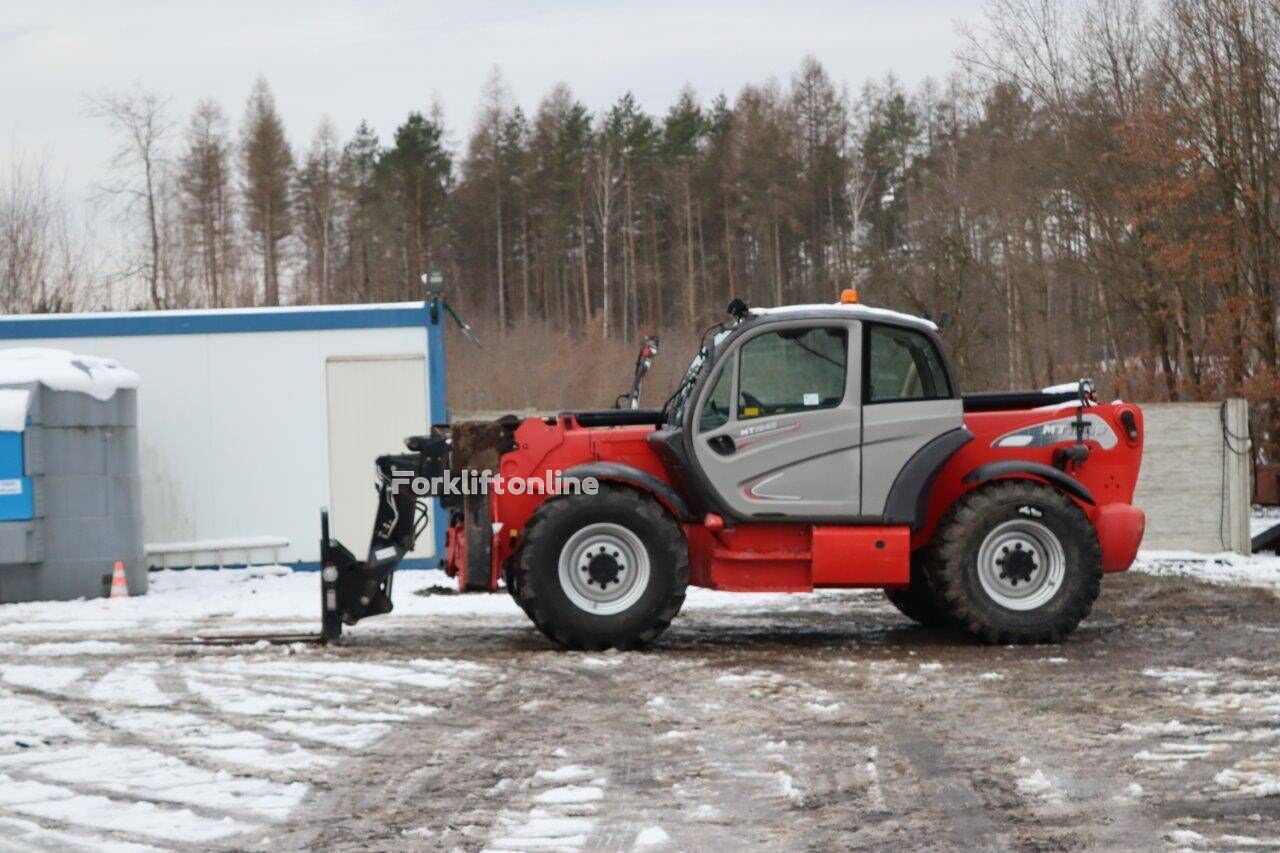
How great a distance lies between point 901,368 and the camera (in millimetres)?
11047

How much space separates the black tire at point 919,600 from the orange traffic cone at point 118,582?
7.44m

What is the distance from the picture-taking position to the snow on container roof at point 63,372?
1527 cm

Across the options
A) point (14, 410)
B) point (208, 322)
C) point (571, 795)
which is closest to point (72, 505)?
point (14, 410)

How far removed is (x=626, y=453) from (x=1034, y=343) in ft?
90.3

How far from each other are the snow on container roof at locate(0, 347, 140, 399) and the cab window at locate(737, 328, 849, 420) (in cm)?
747

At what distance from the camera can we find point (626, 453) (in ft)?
37.2

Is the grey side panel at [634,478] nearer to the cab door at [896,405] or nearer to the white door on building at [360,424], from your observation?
the cab door at [896,405]

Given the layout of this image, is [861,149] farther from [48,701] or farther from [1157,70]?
[48,701]

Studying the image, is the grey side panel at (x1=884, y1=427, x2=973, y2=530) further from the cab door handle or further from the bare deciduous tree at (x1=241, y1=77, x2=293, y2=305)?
the bare deciduous tree at (x1=241, y1=77, x2=293, y2=305)

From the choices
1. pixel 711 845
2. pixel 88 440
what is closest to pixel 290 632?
pixel 88 440

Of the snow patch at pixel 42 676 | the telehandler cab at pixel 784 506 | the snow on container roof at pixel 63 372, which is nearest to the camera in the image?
the snow patch at pixel 42 676

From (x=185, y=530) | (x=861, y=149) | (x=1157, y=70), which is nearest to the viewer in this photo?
(x=185, y=530)

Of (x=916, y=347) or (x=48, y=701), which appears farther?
(x=916, y=347)

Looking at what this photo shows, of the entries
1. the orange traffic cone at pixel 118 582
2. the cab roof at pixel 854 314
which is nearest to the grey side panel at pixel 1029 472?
the cab roof at pixel 854 314
